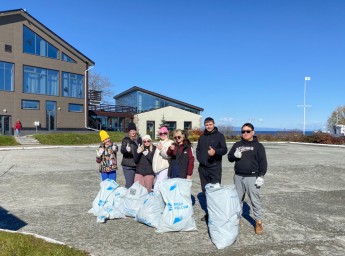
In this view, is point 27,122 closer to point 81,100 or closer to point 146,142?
point 81,100

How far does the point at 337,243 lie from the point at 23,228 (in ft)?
16.7

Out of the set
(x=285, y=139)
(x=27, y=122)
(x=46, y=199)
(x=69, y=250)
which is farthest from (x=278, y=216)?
(x=285, y=139)

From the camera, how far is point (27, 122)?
33531 millimetres

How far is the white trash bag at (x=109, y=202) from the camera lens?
5.94 m

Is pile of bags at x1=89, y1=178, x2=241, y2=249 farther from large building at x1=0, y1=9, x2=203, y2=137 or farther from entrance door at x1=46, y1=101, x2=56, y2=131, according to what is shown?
entrance door at x1=46, y1=101, x2=56, y2=131

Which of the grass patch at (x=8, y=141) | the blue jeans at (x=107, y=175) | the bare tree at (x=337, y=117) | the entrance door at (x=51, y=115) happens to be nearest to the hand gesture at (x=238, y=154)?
the blue jeans at (x=107, y=175)

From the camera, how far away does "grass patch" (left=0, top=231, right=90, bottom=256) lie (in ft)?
13.1

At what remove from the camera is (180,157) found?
5.89 metres

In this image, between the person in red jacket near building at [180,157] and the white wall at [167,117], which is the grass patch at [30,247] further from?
the white wall at [167,117]

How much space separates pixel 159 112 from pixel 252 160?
140 feet

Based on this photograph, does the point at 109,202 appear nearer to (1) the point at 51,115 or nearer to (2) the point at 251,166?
(2) the point at 251,166

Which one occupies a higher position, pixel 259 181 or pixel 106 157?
pixel 106 157

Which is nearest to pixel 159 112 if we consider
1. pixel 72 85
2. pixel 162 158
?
pixel 72 85

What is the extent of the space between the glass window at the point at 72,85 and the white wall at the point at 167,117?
10.3m
